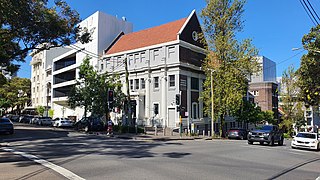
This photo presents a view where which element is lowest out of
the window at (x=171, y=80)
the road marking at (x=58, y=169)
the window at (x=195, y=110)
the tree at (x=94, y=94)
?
the road marking at (x=58, y=169)

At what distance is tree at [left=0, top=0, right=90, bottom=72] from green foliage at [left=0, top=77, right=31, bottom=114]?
52.1 meters

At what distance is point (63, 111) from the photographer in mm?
62531

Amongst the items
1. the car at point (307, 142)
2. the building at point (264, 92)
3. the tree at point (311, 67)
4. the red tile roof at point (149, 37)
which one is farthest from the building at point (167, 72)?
the building at point (264, 92)

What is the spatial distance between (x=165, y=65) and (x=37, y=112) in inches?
1878

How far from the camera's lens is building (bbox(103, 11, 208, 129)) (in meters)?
41.1

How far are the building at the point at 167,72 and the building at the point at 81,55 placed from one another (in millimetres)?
5962

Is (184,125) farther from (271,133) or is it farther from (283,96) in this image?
(283,96)

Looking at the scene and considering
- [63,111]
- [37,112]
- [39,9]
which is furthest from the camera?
[37,112]

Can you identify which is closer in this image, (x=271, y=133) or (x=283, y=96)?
(x=271, y=133)

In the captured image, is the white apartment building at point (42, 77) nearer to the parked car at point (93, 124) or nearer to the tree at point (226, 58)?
the parked car at point (93, 124)

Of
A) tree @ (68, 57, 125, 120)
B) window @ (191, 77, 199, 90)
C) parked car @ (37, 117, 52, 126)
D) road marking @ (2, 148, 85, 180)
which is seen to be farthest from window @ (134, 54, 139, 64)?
road marking @ (2, 148, 85, 180)

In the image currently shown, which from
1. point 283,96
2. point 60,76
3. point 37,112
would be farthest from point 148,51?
point 37,112

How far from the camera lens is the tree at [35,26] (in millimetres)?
17094

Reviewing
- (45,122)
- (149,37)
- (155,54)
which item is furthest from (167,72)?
(45,122)
